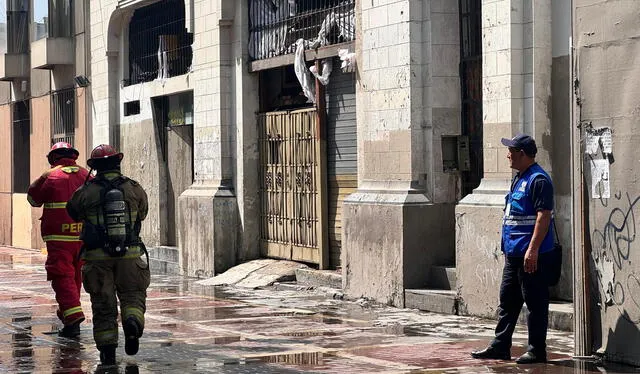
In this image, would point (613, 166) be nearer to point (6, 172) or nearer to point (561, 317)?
point (561, 317)

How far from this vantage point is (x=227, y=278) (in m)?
18.3

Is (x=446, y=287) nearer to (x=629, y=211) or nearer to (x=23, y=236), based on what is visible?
(x=629, y=211)

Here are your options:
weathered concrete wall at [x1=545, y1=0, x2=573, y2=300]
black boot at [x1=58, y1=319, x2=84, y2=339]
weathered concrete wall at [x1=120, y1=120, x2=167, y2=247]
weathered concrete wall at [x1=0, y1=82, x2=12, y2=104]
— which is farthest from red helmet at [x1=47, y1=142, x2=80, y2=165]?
weathered concrete wall at [x1=0, y1=82, x2=12, y2=104]

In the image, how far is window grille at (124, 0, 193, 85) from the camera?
70.8 ft

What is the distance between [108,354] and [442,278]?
15.9 feet

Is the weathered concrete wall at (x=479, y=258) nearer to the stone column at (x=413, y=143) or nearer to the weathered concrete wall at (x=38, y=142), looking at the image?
the stone column at (x=413, y=143)

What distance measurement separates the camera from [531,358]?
31.9 feet

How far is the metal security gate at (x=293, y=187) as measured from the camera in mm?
17141

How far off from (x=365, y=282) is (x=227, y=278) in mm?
3962

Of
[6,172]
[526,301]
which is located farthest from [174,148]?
[526,301]

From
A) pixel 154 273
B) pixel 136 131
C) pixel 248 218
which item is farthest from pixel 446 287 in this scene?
pixel 136 131

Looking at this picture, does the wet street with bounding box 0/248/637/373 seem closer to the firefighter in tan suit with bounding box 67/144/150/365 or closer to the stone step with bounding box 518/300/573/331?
the stone step with bounding box 518/300/573/331

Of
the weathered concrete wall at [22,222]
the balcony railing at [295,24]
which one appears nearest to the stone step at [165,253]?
the balcony railing at [295,24]

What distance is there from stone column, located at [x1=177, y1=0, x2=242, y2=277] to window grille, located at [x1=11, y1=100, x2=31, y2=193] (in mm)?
11255
